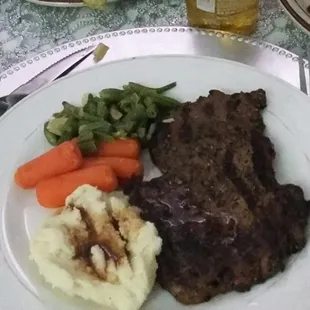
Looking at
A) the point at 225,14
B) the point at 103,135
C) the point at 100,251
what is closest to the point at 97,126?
the point at 103,135

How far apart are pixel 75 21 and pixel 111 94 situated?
448mm

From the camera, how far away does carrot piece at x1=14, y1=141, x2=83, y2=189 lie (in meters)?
1.48

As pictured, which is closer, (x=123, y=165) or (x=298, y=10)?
(x=123, y=165)

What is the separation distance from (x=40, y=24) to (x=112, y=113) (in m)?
0.53

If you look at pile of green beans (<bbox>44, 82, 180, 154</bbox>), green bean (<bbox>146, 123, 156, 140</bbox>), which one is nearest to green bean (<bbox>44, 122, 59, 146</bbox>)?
pile of green beans (<bbox>44, 82, 180, 154</bbox>)

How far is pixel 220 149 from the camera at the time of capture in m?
1.38

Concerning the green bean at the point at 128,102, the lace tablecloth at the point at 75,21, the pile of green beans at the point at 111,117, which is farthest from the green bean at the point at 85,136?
the lace tablecloth at the point at 75,21

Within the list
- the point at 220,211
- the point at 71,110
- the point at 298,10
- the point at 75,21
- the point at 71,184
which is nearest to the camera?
the point at 220,211

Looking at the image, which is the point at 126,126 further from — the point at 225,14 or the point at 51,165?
the point at 225,14

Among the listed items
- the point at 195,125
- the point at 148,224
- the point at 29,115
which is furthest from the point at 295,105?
the point at 29,115

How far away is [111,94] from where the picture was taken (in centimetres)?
158

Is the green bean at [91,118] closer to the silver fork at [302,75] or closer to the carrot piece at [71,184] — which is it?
the carrot piece at [71,184]

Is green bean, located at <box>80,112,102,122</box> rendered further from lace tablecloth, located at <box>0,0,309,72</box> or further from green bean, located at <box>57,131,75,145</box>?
lace tablecloth, located at <box>0,0,309,72</box>

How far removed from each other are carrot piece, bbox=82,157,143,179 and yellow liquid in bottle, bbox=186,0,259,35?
48 cm
